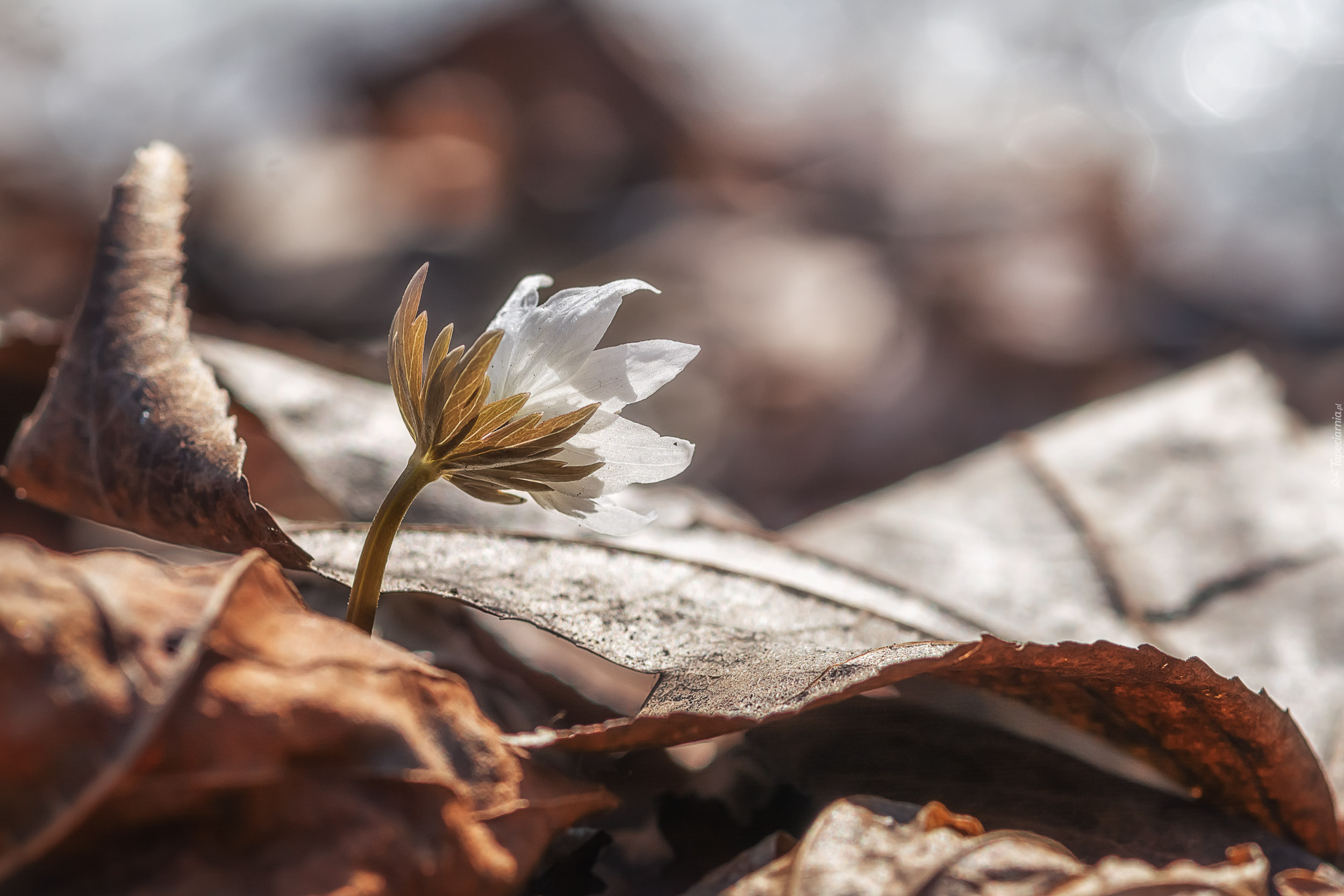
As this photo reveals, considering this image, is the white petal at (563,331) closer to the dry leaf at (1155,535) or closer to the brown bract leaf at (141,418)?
the brown bract leaf at (141,418)

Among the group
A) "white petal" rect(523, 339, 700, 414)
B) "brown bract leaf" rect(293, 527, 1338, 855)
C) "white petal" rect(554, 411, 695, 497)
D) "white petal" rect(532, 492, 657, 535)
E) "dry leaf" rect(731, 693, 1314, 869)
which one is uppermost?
"white petal" rect(523, 339, 700, 414)

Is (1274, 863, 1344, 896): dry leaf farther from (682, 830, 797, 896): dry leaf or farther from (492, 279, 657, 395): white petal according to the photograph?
(492, 279, 657, 395): white petal

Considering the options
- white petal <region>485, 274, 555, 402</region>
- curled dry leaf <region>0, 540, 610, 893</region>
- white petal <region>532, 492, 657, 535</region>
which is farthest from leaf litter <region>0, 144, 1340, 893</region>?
white petal <region>485, 274, 555, 402</region>

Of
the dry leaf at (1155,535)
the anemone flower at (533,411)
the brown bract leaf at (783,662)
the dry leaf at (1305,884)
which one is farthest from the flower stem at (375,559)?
the dry leaf at (1305,884)

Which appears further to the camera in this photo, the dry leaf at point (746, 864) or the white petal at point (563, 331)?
the white petal at point (563, 331)

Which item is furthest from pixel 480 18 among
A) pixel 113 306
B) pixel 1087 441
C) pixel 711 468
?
pixel 113 306

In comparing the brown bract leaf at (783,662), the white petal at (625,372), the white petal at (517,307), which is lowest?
the brown bract leaf at (783,662)

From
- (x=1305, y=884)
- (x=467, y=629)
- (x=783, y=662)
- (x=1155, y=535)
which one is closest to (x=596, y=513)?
(x=783, y=662)

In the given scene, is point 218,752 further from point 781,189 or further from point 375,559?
point 781,189
